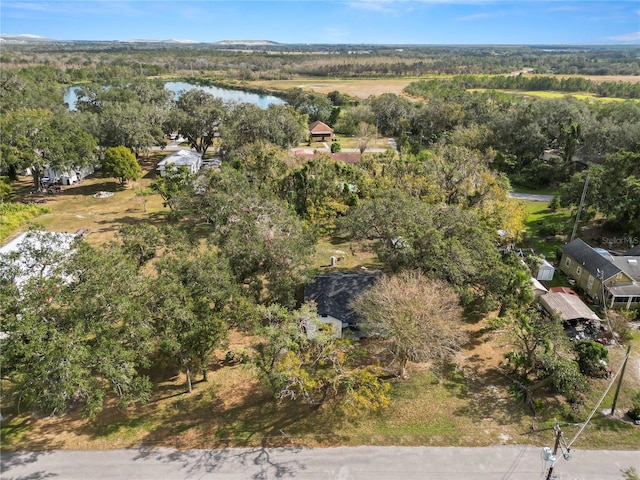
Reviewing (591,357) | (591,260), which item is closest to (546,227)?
(591,260)

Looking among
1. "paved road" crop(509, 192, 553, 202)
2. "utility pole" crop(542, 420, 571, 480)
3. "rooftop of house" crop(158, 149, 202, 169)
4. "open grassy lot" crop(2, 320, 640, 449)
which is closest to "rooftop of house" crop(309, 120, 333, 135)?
"rooftop of house" crop(158, 149, 202, 169)

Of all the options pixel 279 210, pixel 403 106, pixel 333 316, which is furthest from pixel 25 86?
pixel 333 316

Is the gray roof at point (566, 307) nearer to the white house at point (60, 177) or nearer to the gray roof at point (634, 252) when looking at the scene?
the gray roof at point (634, 252)

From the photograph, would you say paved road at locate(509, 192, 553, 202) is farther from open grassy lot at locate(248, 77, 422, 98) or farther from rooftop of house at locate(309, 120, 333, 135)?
open grassy lot at locate(248, 77, 422, 98)

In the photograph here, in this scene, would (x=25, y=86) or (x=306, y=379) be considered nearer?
(x=306, y=379)

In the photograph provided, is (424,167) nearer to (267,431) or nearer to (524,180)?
(524,180)

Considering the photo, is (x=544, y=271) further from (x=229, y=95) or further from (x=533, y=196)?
(x=229, y=95)
